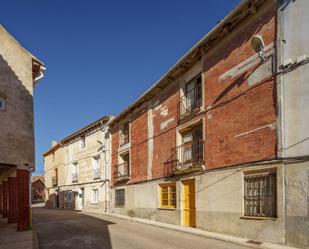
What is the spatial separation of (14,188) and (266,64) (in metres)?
10.5

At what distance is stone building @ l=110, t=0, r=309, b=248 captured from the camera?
30.8 feet

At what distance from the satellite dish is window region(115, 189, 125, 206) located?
14.8m

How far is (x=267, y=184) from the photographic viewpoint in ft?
33.7

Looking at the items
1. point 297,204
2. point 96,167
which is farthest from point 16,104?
point 96,167

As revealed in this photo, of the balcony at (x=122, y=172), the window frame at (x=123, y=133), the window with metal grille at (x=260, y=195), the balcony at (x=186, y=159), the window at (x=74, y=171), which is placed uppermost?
the window frame at (x=123, y=133)

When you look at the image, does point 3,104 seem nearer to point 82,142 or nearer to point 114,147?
point 114,147

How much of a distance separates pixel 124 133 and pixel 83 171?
7551 mm

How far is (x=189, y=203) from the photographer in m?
15.0

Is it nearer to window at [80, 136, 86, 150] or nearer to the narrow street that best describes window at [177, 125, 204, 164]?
the narrow street

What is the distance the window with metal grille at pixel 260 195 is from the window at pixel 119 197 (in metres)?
12.9

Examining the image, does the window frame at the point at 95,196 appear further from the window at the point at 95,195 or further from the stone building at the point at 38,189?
the stone building at the point at 38,189

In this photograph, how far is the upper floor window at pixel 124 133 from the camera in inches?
915

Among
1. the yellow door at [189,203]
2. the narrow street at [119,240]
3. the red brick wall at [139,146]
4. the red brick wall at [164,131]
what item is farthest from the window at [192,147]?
the red brick wall at [139,146]

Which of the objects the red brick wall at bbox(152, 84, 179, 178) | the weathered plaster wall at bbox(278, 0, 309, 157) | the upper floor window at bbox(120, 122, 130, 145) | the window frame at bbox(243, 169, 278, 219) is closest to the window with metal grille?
the window frame at bbox(243, 169, 278, 219)
